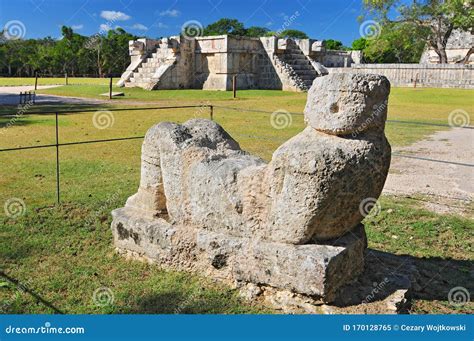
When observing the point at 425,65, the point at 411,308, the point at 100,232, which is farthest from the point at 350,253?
the point at 425,65

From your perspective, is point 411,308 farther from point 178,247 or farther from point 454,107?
point 454,107

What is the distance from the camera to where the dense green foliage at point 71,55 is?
56638 millimetres

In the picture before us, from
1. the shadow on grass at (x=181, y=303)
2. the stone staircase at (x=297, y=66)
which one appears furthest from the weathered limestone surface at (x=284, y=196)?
the stone staircase at (x=297, y=66)

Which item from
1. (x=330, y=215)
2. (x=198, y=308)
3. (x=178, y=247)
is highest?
(x=330, y=215)

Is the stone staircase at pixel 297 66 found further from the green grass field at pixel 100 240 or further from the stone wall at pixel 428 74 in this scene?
the green grass field at pixel 100 240

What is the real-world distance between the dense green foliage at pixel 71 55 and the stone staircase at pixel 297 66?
27957 mm

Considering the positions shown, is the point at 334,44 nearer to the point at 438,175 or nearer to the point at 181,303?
the point at 438,175

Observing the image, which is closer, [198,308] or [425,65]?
[198,308]

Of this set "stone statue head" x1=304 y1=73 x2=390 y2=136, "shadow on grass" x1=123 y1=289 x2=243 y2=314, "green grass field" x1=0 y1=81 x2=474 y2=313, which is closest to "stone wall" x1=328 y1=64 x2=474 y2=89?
"green grass field" x1=0 y1=81 x2=474 y2=313

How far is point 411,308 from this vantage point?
4297mm

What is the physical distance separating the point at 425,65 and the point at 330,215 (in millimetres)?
32377

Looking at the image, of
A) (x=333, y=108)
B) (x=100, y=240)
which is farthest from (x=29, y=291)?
(x=333, y=108)

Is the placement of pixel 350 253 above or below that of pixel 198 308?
above

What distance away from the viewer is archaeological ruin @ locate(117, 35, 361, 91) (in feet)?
94.6
